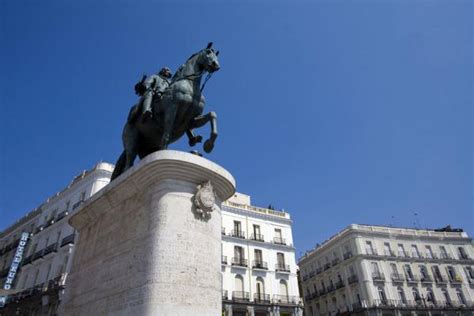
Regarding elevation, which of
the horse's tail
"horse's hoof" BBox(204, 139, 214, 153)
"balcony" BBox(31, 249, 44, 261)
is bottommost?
"horse's hoof" BBox(204, 139, 214, 153)

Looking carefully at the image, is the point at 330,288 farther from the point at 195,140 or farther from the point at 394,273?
the point at 195,140

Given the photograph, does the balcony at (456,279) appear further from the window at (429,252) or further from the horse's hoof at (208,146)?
the horse's hoof at (208,146)

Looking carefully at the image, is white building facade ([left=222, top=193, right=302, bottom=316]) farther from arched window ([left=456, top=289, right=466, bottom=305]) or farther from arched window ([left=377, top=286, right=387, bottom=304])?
arched window ([left=456, top=289, right=466, bottom=305])

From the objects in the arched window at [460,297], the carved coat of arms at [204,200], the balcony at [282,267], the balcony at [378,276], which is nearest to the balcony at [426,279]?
the arched window at [460,297]

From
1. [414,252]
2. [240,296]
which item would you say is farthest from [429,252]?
[240,296]

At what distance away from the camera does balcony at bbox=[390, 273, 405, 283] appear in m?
43.1

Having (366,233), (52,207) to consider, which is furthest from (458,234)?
(52,207)

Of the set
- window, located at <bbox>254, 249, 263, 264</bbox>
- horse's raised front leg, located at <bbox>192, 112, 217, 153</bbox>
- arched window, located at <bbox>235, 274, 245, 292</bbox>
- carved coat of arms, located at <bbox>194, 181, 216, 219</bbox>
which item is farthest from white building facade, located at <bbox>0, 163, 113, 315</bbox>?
carved coat of arms, located at <bbox>194, 181, 216, 219</bbox>

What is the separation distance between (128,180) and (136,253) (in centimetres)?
123

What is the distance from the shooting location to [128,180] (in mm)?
5336

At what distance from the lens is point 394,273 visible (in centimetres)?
4381

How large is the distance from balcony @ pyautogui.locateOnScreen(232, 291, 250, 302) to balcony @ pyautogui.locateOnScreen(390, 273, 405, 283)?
21.7 m

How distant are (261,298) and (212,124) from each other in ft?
102

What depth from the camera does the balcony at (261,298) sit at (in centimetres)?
3278
